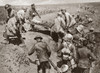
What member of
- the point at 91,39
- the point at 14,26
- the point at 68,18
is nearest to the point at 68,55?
the point at 91,39

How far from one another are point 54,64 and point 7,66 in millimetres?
1048

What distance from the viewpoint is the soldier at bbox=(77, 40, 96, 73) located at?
198 inches

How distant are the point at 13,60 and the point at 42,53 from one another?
0.79 metres

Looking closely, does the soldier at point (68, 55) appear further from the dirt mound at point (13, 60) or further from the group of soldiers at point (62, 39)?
the dirt mound at point (13, 60)

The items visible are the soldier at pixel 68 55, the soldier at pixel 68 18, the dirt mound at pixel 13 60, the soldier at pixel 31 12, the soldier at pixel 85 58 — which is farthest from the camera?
the soldier at pixel 31 12

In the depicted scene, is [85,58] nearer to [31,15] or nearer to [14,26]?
[31,15]

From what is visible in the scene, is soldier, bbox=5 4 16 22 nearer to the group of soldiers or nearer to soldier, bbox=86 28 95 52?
the group of soldiers

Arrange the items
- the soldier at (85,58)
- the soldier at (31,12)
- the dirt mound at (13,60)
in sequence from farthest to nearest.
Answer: the soldier at (31,12)
the dirt mound at (13,60)
the soldier at (85,58)

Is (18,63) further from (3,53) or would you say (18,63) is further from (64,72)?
(64,72)

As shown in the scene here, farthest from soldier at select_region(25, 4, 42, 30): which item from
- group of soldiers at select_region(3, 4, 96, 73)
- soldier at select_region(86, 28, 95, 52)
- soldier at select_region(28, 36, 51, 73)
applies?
soldier at select_region(86, 28, 95, 52)

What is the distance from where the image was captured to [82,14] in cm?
586

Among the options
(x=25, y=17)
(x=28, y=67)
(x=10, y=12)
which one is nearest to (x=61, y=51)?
(x=28, y=67)

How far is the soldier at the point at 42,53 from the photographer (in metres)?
5.11

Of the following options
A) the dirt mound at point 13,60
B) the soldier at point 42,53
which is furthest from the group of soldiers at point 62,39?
the dirt mound at point 13,60
